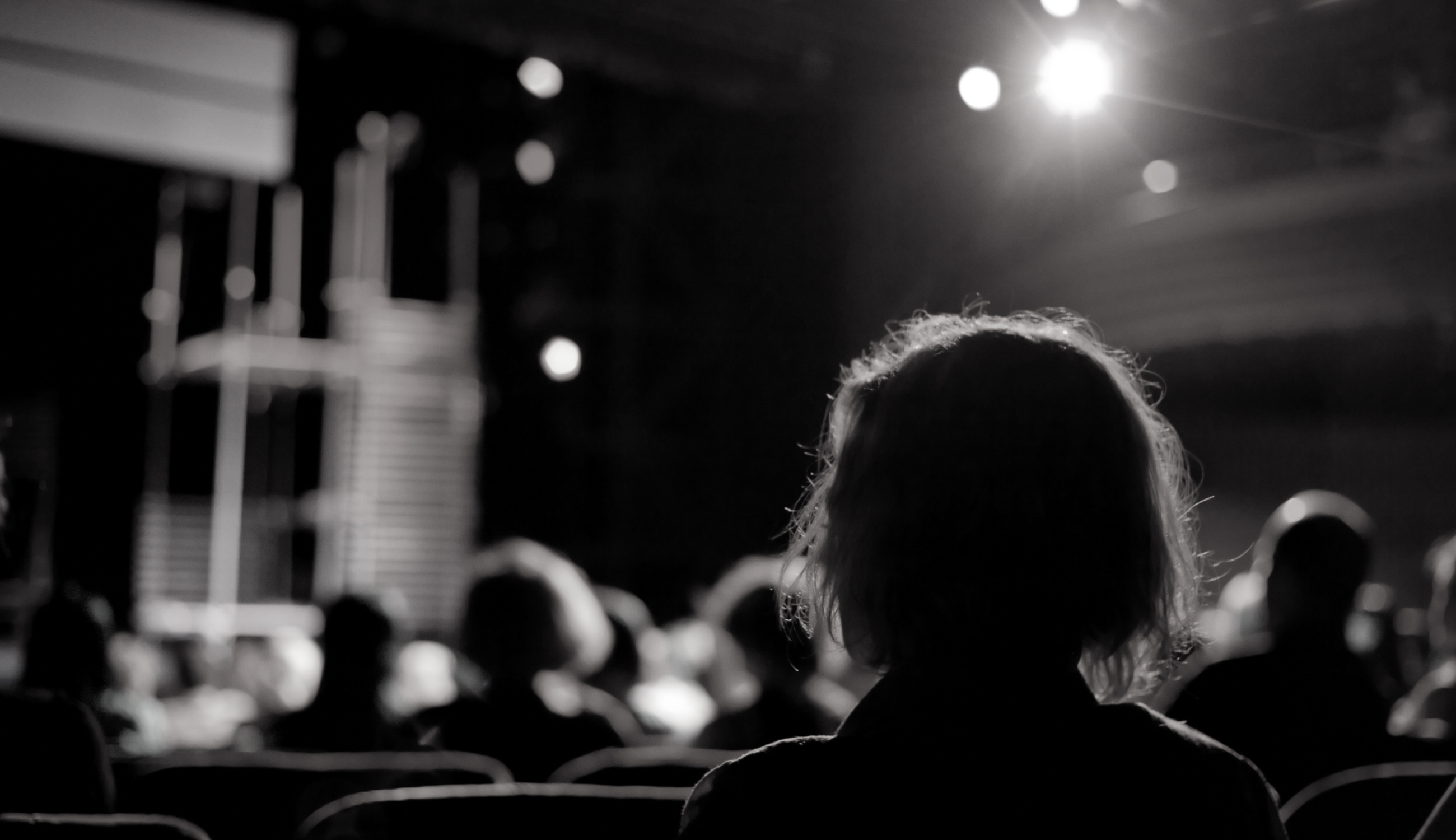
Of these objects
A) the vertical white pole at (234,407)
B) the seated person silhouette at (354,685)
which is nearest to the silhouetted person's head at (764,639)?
the seated person silhouette at (354,685)

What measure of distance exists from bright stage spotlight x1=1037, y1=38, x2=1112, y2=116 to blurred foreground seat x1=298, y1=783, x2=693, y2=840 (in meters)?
4.33

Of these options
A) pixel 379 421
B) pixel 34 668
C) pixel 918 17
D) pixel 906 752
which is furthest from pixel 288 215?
pixel 906 752

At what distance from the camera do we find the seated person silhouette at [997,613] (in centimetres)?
102

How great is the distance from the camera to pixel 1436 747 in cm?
254

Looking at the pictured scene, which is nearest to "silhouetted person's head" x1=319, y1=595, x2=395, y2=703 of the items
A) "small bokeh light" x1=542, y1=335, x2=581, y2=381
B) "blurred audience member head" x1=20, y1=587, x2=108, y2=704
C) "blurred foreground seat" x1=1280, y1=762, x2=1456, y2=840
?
"blurred audience member head" x1=20, y1=587, x2=108, y2=704

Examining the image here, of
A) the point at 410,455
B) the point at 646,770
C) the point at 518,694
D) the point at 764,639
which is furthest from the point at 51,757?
the point at 410,455

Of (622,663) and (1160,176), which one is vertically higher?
(1160,176)

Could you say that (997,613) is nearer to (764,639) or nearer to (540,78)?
(764,639)

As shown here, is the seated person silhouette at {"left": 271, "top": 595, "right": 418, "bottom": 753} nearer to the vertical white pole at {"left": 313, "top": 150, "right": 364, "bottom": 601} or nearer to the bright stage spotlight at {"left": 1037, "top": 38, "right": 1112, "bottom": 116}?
the bright stage spotlight at {"left": 1037, "top": 38, "right": 1112, "bottom": 116}

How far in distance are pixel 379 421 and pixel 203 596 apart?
200cm

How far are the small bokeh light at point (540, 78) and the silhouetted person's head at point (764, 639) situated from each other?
6.57 meters

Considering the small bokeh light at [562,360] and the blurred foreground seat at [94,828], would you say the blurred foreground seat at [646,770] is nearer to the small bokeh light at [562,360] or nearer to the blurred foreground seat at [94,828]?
the blurred foreground seat at [94,828]

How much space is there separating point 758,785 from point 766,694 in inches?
88.0

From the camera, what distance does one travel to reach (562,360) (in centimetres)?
952
